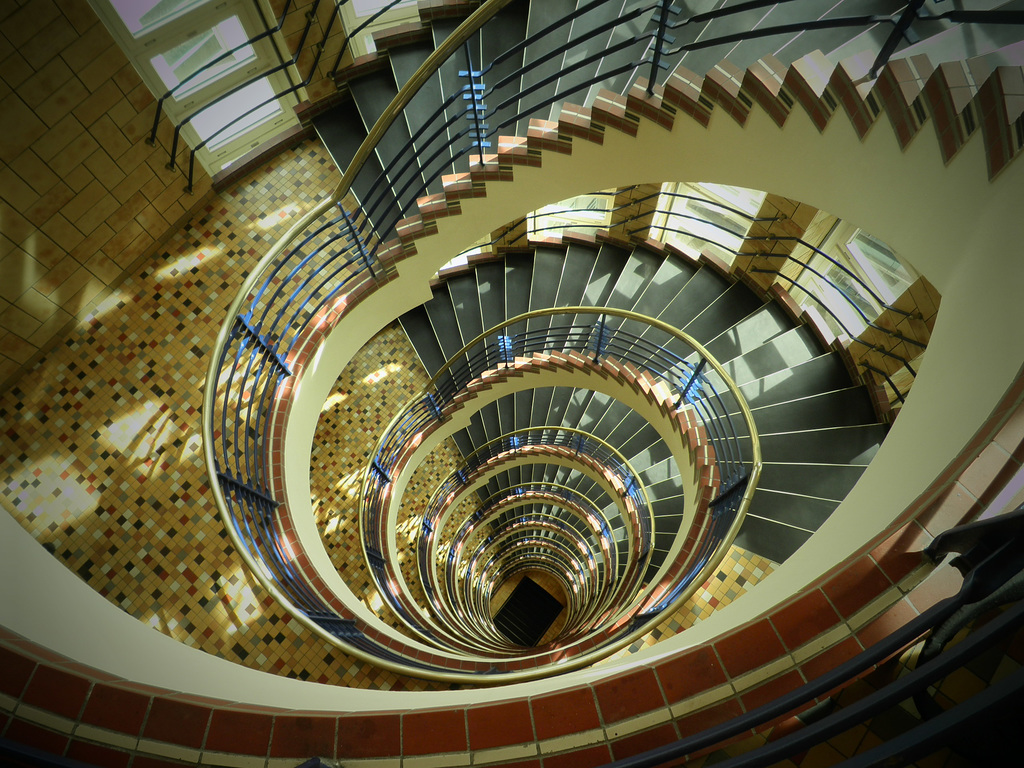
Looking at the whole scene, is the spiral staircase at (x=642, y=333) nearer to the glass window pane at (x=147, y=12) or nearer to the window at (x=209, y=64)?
the window at (x=209, y=64)

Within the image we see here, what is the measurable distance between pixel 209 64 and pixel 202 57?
347mm

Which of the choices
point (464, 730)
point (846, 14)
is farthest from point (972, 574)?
point (846, 14)

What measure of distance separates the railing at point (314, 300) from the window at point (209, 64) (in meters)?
1.24

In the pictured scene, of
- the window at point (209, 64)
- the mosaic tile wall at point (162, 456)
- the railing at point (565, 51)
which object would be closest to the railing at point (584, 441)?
the mosaic tile wall at point (162, 456)

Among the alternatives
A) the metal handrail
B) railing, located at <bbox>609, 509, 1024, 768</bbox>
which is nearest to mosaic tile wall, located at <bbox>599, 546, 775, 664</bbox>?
the metal handrail

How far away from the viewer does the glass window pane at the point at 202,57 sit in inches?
175

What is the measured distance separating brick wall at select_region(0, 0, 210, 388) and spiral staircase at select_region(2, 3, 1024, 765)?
4.41 feet

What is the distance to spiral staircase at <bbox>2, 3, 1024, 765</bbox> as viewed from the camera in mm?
1721

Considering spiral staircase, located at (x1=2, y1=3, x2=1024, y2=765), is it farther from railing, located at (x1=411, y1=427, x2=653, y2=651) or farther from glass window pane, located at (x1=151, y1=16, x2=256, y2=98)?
glass window pane, located at (x1=151, y1=16, x2=256, y2=98)

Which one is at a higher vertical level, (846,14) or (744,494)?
(846,14)

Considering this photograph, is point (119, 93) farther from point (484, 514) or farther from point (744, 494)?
point (484, 514)

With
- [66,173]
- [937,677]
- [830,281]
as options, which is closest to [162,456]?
[66,173]

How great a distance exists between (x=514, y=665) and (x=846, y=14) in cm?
536

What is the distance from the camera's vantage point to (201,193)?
498cm
